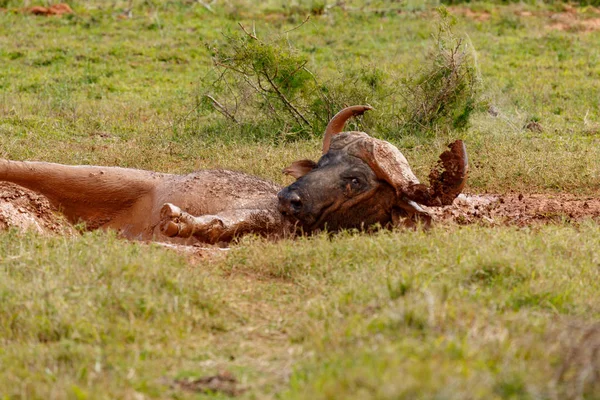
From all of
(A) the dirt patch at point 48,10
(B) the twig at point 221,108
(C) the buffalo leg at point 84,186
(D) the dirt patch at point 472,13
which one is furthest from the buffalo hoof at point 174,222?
(D) the dirt patch at point 472,13

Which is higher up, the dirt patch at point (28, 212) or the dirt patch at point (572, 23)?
the dirt patch at point (572, 23)

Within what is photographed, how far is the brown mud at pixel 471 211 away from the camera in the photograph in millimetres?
6895

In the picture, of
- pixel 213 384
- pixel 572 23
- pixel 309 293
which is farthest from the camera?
pixel 572 23

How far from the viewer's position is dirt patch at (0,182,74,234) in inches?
269

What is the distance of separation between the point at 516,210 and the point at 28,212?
3.69m

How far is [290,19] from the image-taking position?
1900 centimetres

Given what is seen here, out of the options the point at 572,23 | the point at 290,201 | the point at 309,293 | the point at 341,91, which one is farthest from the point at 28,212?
the point at 572,23

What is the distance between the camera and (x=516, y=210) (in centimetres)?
775

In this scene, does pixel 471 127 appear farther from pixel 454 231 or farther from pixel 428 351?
pixel 428 351

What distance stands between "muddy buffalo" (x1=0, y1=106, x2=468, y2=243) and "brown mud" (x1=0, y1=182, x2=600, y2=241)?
0.35 ft

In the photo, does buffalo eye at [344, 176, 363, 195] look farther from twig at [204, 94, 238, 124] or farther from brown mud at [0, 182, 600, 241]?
twig at [204, 94, 238, 124]

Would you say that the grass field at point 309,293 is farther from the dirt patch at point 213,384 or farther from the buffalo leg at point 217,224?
the buffalo leg at point 217,224

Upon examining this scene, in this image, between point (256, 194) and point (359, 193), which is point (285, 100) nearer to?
point (256, 194)

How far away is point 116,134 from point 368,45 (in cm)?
688
